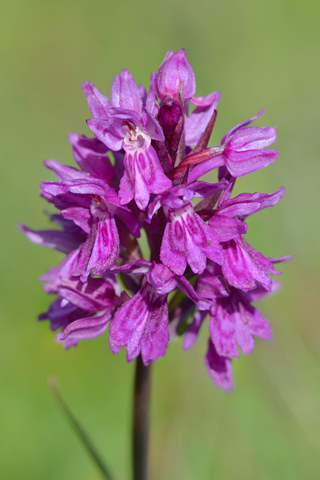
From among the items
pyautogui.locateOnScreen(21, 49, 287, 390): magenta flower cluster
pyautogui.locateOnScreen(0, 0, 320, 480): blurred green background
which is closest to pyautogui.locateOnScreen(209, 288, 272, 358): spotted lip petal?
pyautogui.locateOnScreen(21, 49, 287, 390): magenta flower cluster

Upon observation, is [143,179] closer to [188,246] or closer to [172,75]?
[188,246]

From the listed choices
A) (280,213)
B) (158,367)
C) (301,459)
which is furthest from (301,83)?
(301,459)

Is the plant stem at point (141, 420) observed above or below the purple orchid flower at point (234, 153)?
below

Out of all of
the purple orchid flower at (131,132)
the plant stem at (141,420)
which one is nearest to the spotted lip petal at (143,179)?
the purple orchid flower at (131,132)

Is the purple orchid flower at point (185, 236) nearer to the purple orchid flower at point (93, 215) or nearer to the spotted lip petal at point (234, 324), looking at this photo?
the purple orchid flower at point (93, 215)

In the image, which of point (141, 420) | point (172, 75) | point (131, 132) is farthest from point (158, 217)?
point (141, 420)

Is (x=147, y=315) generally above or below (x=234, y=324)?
above
